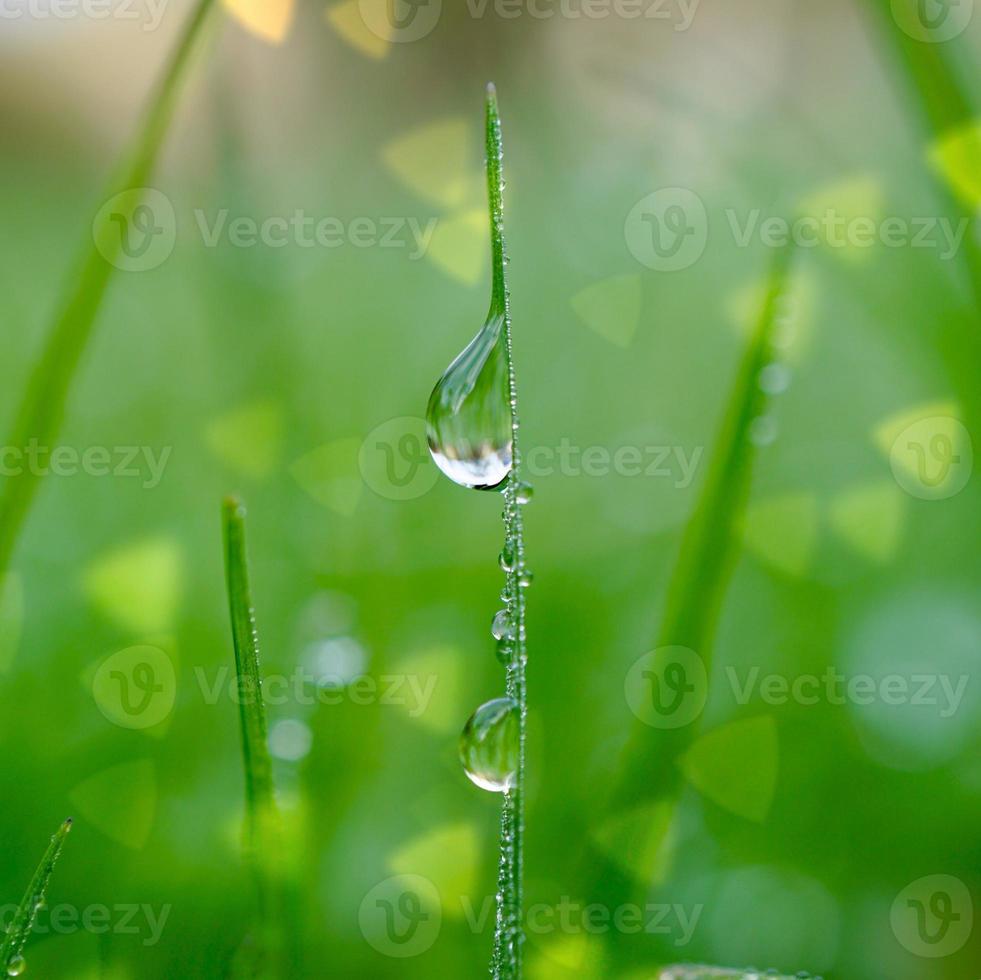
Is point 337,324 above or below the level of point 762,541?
above

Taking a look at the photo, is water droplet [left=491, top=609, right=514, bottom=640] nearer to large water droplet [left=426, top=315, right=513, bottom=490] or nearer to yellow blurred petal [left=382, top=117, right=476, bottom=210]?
large water droplet [left=426, top=315, right=513, bottom=490]

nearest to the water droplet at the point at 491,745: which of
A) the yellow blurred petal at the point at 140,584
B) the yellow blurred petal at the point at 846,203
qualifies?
the yellow blurred petal at the point at 140,584

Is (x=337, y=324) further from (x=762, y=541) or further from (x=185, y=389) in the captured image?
(x=762, y=541)

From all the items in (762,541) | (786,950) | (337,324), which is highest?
(337,324)

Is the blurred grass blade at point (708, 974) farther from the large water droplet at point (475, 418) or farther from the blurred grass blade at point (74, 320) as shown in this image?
the blurred grass blade at point (74, 320)

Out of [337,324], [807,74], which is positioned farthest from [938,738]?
[807,74]

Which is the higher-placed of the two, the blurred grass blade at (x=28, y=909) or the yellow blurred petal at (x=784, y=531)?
the yellow blurred petal at (x=784, y=531)

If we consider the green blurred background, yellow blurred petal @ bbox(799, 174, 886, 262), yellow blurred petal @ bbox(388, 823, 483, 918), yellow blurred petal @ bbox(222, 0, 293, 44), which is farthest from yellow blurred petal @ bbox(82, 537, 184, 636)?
yellow blurred petal @ bbox(222, 0, 293, 44)

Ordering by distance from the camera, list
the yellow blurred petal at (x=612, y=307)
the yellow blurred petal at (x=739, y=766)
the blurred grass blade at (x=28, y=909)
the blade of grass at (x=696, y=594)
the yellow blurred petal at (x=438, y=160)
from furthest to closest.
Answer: the yellow blurred petal at (x=438, y=160), the yellow blurred petal at (x=612, y=307), the yellow blurred petal at (x=739, y=766), the blade of grass at (x=696, y=594), the blurred grass blade at (x=28, y=909)
